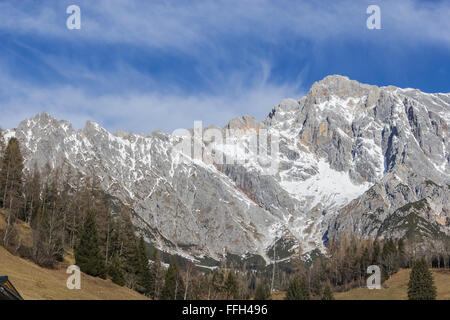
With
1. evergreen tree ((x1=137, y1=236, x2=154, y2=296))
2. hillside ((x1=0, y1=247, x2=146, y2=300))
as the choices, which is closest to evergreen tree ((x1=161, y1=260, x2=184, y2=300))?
evergreen tree ((x1=137, y1=236, x2=154, y2=296))

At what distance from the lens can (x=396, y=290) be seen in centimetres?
13775

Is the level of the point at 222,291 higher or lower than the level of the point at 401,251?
lower

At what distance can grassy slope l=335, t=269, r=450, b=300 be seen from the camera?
129 meters

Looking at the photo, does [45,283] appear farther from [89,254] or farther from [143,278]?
[143,278]

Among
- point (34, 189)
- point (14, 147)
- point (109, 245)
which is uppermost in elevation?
point (14, 147)

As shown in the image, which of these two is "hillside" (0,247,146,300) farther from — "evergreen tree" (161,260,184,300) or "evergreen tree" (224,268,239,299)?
"evergreen tree" (224,268,239,299)

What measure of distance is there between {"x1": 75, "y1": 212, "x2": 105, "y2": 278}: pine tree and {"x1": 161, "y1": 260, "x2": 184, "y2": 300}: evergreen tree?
28310 mm

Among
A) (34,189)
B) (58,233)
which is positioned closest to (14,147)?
(34,189)

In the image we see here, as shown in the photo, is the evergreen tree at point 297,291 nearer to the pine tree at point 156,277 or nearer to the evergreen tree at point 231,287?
the evergreen tree at point 231,287
